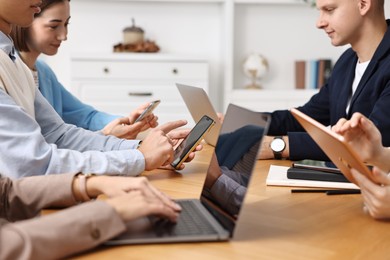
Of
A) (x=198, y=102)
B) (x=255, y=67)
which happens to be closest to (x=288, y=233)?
(x=198, y=102)

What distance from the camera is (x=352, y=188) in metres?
1.41

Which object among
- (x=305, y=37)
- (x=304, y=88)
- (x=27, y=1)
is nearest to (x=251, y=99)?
(x=304, y=88)

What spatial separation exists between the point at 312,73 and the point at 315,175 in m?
3.64

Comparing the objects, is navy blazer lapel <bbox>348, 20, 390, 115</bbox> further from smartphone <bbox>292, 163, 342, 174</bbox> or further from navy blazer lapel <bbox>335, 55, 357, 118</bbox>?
smartphone <bbox>292, 163, 342, 174</bbox>

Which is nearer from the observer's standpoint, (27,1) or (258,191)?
(258,191)

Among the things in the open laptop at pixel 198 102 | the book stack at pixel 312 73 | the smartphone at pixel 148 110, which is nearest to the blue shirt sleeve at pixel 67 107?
the smartphone at pixel 148 110

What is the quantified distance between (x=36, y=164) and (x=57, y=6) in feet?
4.61

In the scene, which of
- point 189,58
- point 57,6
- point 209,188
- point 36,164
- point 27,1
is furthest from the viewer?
point 189,58

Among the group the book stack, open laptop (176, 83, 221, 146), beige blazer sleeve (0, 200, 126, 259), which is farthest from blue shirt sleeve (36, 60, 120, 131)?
the book stack

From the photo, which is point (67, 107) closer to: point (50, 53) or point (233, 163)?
point (50, 53)

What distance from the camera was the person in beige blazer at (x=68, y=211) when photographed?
33.1 inches

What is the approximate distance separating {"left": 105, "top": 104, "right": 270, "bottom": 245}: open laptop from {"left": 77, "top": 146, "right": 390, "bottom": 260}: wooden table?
2 cm

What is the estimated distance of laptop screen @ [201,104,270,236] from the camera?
0.97m

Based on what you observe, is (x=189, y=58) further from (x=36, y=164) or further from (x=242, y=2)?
(x=36, y=164)
